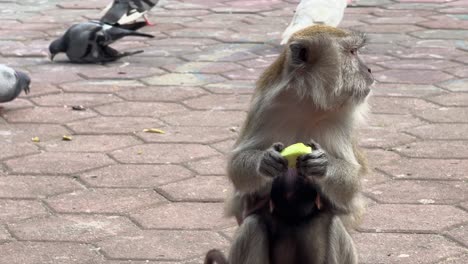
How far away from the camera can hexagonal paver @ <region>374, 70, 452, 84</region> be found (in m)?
7.91

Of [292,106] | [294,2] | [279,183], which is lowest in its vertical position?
[294,2]

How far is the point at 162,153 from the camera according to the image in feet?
20.5

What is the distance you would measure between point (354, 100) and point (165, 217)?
1572 millimetres

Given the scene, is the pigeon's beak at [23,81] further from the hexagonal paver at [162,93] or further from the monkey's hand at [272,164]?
the monkey's hand at [272,164]

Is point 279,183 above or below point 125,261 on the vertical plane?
above

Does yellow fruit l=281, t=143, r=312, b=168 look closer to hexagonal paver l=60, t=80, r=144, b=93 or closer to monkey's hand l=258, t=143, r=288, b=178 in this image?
monkey's hand l=258, t=143, r=288, b=178

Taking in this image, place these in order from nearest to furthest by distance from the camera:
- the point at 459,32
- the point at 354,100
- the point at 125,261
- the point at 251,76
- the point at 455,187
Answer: the point at 354,100 < the point at 125,261 < the point at 455,187 < the point at 251,76 < the point at 459,32

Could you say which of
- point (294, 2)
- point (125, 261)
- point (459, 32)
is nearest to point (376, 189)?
point (125, 261)

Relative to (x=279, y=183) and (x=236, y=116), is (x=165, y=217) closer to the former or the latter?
(x=279, y=183)

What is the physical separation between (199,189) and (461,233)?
1.38 metres

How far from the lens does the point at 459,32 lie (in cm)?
958

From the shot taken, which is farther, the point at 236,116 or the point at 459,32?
the point at 459,32

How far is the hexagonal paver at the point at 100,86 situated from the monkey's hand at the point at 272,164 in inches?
157

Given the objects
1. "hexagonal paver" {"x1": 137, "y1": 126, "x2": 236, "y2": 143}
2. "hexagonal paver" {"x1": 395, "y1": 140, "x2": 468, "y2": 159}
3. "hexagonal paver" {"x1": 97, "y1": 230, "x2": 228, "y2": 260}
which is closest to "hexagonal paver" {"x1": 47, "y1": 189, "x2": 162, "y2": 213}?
"hexagonal paver" {"x1": 97, "y1": 230, "x2": 228, "y2": 260}
